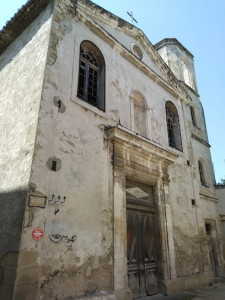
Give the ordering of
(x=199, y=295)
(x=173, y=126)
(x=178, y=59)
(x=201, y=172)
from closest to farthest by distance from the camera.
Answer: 1. (x=199, y=295)
2. (x=173, y=126)
3. (x=201, y=172)
4. (x=178, y=59)

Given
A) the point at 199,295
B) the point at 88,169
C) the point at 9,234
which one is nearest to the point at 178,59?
the point at 88,169

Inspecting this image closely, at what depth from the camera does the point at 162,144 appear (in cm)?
805

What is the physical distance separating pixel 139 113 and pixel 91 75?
2.11 meters

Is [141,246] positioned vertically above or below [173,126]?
below

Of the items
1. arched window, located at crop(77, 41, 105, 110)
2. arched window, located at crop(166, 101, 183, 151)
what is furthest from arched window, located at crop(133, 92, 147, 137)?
arched window, located at crop(166, 101, 183, 151)

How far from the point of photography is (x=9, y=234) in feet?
12.8

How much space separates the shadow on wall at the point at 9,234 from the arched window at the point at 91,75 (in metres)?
2.95

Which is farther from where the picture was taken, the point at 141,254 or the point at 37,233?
the point at 141,254

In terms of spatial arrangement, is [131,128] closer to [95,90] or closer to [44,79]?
[95,90]

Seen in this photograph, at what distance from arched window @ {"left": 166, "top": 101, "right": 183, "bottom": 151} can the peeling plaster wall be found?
545cm

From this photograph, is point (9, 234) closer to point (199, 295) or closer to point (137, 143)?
point (137, 143)

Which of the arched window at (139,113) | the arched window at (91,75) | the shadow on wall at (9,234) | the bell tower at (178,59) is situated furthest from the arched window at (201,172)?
the shadow on wall at (9,234)

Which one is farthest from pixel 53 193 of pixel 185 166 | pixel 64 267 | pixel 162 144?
pixel 185 166

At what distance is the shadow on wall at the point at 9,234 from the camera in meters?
3.49
